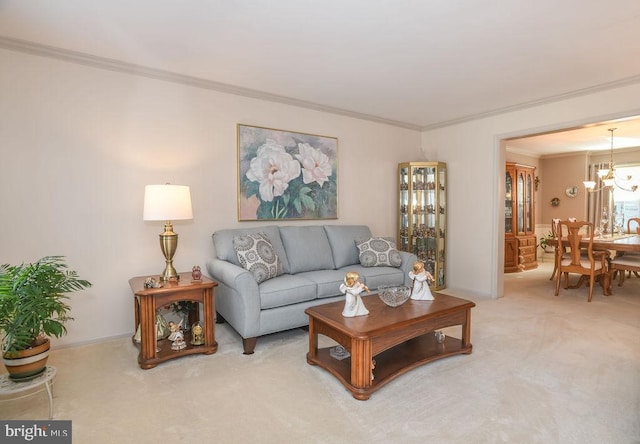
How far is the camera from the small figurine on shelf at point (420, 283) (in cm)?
271

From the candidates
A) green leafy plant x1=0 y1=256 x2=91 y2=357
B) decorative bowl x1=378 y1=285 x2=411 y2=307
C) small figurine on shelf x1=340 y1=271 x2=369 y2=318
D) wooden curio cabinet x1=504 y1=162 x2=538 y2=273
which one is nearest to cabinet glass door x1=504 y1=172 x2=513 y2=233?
wooden curio cabinet x1=504 y1=162 x2=538 y2=273

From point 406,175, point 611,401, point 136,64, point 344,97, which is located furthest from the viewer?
point 406,175

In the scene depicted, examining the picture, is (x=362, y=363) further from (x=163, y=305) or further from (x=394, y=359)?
(x=163, y=305)

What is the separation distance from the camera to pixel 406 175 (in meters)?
4.86

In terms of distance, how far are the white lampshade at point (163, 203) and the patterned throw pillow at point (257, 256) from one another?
0.61 meters

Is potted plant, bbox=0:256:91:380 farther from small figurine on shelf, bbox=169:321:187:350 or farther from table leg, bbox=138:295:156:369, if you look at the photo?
small figurine on shelf, bbox=169:321:187:350

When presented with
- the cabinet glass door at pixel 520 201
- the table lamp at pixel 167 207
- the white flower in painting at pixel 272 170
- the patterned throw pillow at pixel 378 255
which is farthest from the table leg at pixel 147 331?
the cabinet glass door at pixel 520 201

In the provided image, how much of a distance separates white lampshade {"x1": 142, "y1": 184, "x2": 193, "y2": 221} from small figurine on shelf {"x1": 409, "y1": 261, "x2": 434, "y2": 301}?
1893mm

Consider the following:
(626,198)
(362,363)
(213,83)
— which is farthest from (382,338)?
(626,198)

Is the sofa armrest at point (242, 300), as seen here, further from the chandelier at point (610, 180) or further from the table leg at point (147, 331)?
the chandelier at point (610, 180)

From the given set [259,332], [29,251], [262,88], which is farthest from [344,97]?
[29,251]

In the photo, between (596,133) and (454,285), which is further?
(596,133)

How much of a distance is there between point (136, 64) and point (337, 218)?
264cm

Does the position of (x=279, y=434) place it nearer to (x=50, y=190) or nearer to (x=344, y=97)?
(x=50, y=190)
